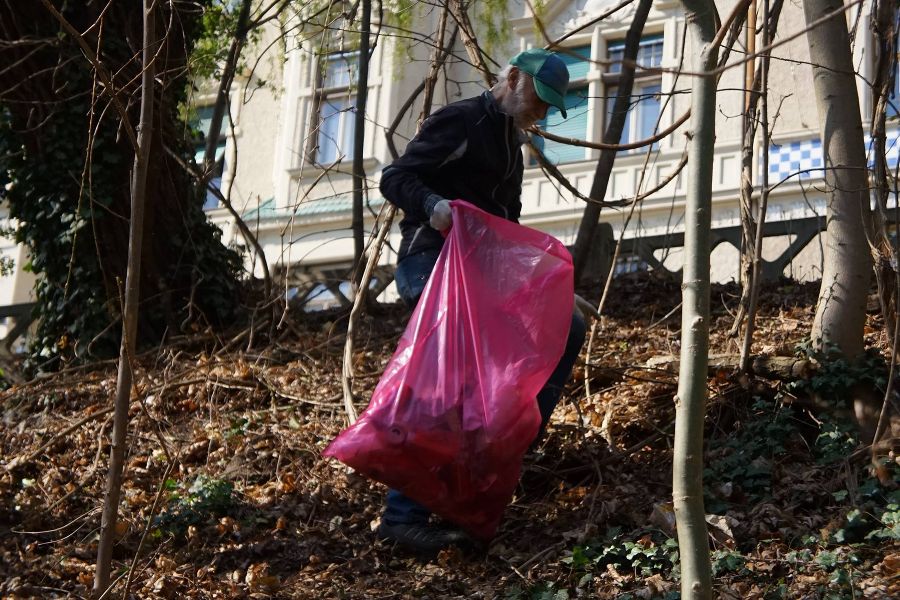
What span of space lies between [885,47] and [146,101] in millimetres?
2903

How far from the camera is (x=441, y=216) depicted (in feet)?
13.5

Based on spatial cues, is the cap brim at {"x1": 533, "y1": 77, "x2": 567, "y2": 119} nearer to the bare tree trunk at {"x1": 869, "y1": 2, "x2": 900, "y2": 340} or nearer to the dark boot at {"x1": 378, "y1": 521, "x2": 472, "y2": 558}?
the bare tree trunk at {"x1": 869, "y1": 2, "x2": 900, "y2": 340}

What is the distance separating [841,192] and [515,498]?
72.2 inches

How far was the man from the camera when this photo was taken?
414cm

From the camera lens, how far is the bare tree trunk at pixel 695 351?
102 inches

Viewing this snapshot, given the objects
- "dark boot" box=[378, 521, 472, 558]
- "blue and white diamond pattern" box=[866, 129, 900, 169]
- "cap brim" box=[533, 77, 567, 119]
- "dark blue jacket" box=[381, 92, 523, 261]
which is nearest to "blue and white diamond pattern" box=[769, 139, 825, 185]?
"blue and white diamond pattern" box=[866, 129, 900, 169]

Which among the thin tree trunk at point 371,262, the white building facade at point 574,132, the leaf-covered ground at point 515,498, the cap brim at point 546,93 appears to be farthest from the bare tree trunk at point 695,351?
the white building facade at point 574,132

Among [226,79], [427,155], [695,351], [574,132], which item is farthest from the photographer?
[574,132]

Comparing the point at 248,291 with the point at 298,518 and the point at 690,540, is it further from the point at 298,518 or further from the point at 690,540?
the point at 690,540

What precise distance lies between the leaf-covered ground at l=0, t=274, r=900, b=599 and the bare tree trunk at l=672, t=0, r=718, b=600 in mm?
1067

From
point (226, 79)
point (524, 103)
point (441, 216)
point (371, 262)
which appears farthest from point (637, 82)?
point (441, 216)

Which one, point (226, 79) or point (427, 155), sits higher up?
point (226, 79)

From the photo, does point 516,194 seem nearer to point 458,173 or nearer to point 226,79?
point 458,173

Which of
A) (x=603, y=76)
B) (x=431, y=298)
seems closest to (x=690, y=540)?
(x=431, y=298)
